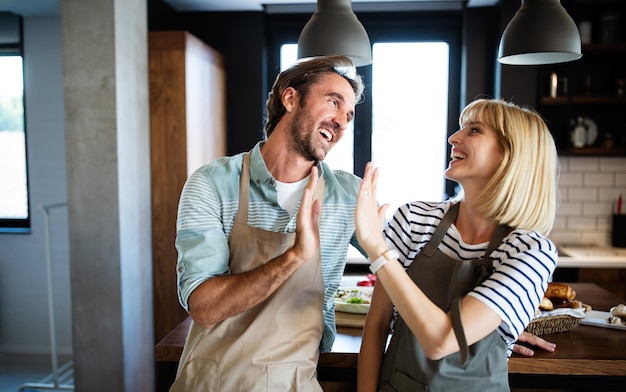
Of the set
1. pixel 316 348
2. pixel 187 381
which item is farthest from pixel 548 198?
pixel 187 381

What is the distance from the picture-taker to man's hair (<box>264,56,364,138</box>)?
1.77 metres

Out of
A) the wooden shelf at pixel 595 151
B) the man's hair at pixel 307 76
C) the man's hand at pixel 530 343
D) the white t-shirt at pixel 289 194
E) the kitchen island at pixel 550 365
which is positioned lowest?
the kitchen island at pixel 550 365

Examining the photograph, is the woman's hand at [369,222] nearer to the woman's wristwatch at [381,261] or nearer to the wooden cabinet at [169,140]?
the woman's wristwatch at [381,261]

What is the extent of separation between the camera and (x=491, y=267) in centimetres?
139

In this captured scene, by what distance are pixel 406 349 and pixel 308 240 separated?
0.37m

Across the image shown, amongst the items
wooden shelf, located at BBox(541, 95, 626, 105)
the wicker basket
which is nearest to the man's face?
the wicker basket

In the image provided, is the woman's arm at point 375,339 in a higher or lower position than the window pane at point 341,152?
lower

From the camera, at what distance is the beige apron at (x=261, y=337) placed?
4.84 feet

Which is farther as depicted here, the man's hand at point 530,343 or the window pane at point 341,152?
the window pane at point 341,152

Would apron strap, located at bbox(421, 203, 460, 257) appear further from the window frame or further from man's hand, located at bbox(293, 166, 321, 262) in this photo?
the window frame

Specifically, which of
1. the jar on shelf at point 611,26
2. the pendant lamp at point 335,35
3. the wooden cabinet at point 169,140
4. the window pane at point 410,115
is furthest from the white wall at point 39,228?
the jar on shelf at point 611,26

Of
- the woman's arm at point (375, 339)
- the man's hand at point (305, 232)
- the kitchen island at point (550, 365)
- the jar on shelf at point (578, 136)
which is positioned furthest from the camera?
the jar on shelf at point (578, 136)

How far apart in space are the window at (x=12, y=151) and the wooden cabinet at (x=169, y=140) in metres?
1.53

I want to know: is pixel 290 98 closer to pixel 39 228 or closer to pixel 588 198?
pixel 588 198
